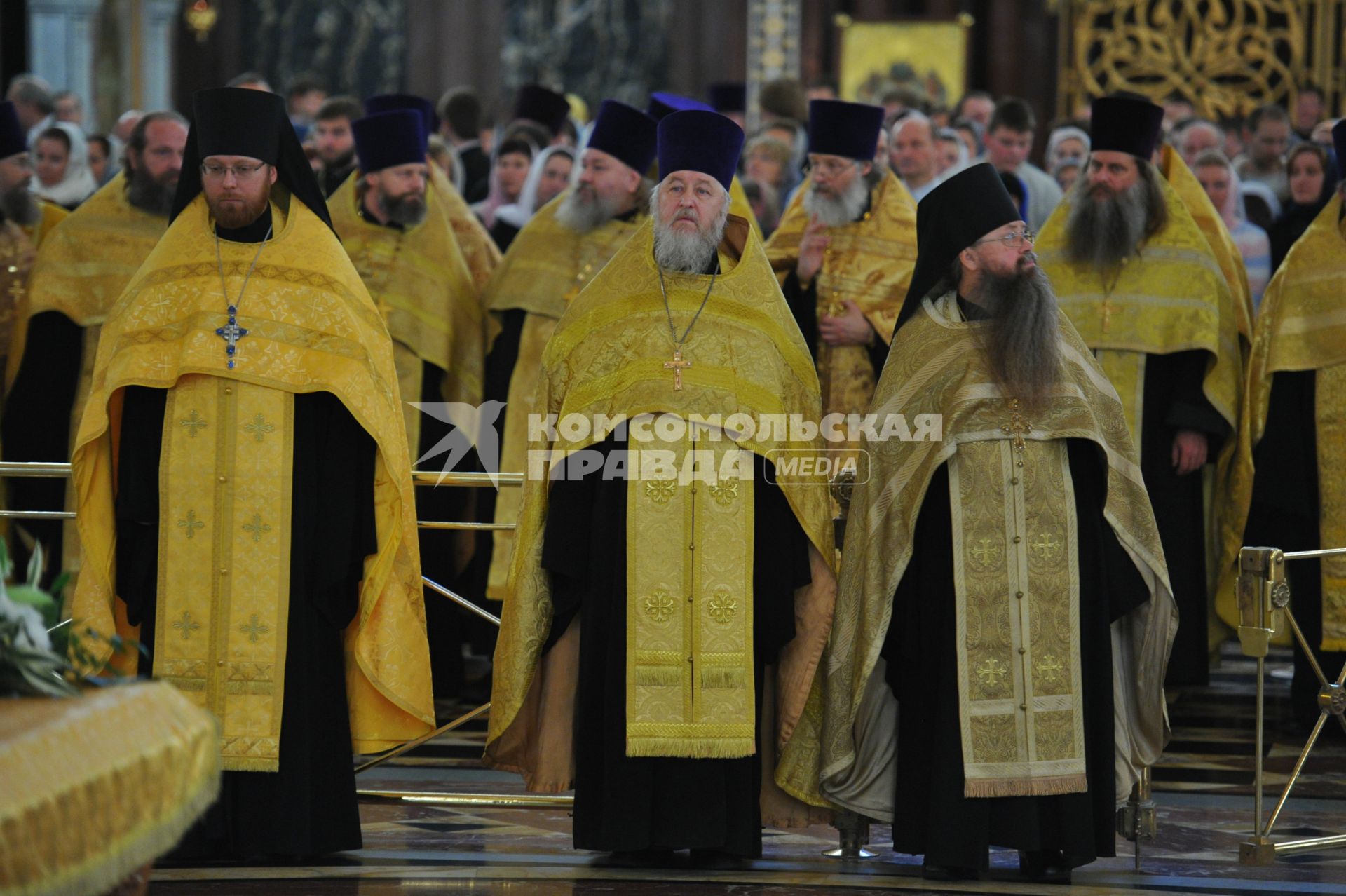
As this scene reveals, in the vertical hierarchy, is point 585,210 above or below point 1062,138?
below

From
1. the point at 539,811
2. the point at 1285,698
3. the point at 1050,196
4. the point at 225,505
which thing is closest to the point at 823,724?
the point at 539,811

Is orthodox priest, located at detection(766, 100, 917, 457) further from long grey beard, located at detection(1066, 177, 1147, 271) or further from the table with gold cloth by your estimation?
the table with gold cloth

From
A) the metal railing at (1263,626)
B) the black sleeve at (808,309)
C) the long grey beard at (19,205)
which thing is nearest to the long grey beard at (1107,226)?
the black sleeve at (808,309)

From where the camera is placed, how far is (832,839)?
20.1 feet

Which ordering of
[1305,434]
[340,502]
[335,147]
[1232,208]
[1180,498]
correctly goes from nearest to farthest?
[340,502]
[1305,434]
[1180,498]
[1232,208]
[335,147]

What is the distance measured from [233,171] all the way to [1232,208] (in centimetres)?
532

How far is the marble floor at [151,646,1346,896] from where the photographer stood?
5422 mm

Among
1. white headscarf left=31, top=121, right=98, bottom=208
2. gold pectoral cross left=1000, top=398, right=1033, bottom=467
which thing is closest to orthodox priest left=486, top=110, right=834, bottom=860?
gold pectoral cross left=1000, top=398, right=1033, bottom=467

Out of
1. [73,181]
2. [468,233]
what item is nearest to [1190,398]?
[468,233]

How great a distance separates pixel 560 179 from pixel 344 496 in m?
4.21

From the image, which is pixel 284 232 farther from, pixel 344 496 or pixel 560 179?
pixel 560 179

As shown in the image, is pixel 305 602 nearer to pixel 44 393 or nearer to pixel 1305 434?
pixel 44 393

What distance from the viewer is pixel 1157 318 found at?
7.76 m

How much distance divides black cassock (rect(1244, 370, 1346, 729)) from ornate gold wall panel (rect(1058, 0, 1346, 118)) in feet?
29.0
